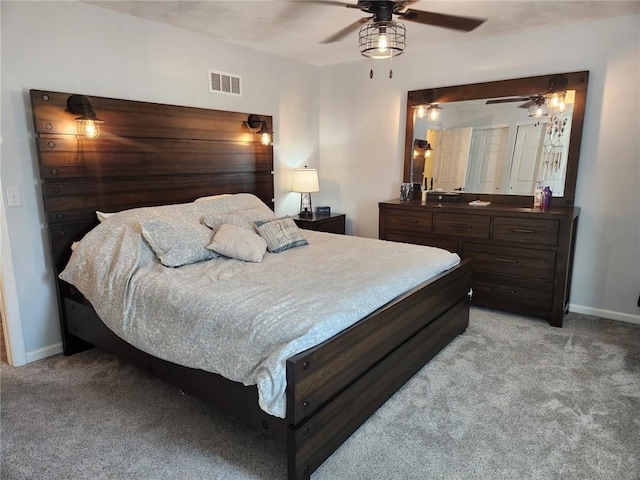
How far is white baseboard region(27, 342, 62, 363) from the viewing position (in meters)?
2.83

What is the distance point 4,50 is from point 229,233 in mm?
1737

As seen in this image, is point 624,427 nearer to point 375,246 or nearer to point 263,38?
point 375,246

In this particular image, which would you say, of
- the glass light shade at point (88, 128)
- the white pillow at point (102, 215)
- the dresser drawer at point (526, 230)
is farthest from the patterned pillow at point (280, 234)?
the dresser drawer at point (526, 230)

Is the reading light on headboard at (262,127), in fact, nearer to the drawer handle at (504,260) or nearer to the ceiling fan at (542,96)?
the ceiling fan at (542,96)

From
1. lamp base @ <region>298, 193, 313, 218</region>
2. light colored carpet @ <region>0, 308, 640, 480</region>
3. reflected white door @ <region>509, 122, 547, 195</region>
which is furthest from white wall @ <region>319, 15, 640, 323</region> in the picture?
lamp base @ <region>298, 193, 313, 218</region>

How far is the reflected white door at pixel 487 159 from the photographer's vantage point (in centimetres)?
385

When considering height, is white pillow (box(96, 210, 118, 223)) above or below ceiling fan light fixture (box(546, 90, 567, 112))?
below

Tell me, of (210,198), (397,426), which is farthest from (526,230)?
(210,198)

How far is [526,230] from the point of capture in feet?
11.1

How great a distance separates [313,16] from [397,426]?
279cm

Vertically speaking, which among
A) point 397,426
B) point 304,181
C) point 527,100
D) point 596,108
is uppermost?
point 527,100

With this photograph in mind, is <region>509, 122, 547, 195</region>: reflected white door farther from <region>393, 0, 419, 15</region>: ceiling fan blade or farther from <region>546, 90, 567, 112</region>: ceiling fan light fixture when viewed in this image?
<region>393, 0, 419, 15</region>: ceiling fan blade

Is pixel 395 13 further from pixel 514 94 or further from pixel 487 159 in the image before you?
pixel 487 159

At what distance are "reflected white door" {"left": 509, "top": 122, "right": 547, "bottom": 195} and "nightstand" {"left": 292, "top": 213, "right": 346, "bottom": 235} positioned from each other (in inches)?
70.8
